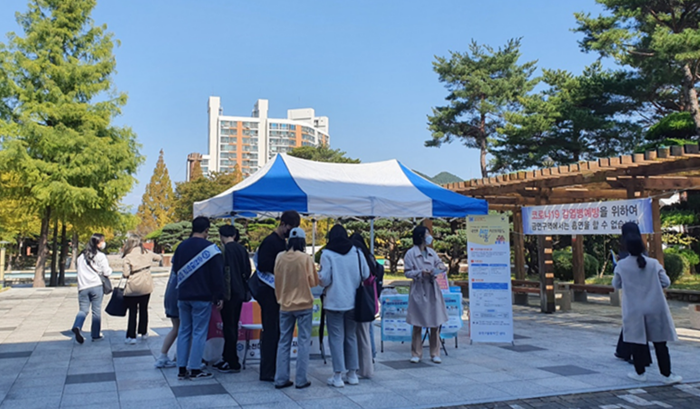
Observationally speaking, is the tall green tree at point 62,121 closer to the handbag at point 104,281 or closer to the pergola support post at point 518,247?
the handbag at point 104,281

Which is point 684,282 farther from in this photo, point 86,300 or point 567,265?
point 86,300

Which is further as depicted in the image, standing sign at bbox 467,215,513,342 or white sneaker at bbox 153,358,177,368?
standing sign at bbox 467,215,513,342

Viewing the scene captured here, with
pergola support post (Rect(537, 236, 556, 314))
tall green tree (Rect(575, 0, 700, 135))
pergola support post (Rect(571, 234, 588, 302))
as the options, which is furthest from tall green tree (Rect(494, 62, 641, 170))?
pergola support post (Rect(537, 236, 556, 314))

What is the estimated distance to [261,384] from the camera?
532 cm

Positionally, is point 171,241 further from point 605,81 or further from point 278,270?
point 278,270

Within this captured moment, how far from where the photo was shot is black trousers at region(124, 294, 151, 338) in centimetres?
723

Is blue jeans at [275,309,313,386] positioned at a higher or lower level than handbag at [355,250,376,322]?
lower

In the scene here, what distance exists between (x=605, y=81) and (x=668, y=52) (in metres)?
3.76

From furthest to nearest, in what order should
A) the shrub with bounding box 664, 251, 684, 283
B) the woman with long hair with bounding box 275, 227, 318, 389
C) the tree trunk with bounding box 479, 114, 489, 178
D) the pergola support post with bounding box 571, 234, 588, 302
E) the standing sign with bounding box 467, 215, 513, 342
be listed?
the tree trunk with bounding box 479, 114, 489, 178 → the shrub with bounding box 664, 251, 684, 283 → the pergola support post with bounding box 571, 234, 588, 302 → the standing sign with bounding box 467, 215, 513, 342 → the woman with long hair with bounding box 275, 227, 318, 389

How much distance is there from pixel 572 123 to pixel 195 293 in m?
21.7


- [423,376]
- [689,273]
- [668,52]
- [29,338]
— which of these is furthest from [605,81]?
[29,338]

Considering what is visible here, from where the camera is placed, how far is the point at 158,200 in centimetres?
5531

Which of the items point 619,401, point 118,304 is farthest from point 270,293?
point 619,401

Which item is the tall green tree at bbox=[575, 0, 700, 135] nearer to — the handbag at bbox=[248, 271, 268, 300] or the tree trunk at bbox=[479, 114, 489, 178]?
the tree trunk at bbox=[479, 114, 489, 178]
